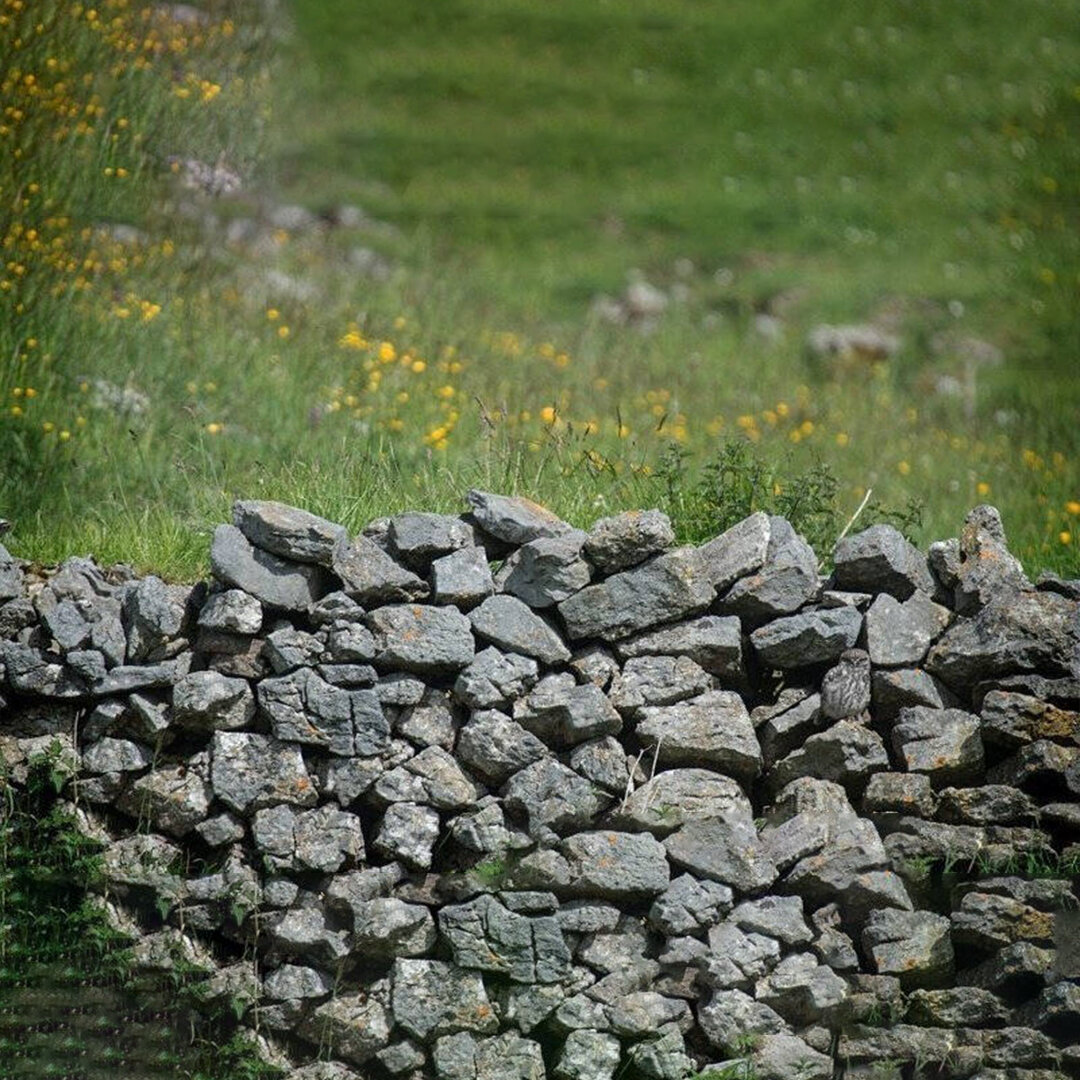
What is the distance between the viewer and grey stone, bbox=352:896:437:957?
196 inches

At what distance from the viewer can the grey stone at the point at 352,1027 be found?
4.95m

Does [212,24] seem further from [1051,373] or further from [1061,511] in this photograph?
[1051,373]

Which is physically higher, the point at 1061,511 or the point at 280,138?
the point at 280,138

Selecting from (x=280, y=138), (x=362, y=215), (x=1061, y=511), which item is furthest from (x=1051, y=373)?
(x=280, y=138)

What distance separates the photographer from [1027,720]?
17.3ft

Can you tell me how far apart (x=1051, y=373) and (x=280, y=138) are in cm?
721

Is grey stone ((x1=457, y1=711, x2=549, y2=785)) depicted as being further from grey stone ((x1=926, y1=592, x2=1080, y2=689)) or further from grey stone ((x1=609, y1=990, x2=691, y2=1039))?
grey stone ((x1=926, y1=592, x2=1080, y2=689))

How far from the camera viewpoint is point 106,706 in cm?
523

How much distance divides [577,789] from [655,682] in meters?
A: 0.50

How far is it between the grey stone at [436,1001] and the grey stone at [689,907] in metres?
0.66

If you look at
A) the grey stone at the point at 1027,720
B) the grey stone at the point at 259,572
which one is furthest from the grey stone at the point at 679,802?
the grey stone at the point at 259,572

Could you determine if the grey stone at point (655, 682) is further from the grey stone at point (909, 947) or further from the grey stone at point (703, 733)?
the grey stone at point (909, 947)

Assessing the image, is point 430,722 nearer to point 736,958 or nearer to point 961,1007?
point 736,958

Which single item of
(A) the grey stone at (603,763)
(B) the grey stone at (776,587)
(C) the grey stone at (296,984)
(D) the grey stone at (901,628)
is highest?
(B) the grey stone at (776,587)
